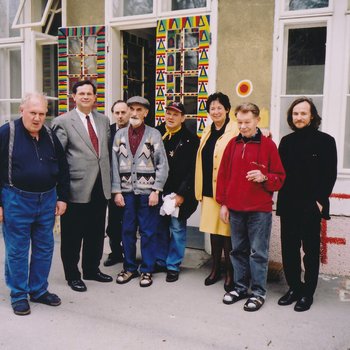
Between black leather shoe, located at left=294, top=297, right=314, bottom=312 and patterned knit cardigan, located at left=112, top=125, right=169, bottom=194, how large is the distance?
1582 millimetres

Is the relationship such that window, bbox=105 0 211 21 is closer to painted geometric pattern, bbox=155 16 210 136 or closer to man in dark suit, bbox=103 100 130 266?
painted geometric pattern, bbox=155 16 210 136

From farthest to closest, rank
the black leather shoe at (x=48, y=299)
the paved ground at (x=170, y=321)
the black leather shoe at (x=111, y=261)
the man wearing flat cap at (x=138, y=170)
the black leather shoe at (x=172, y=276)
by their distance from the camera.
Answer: the black leather shoe at (x=111, y=261) → the black leather shoe at (x=172, y=276) → the man wearing flat cap at (x=138, y=170) → the black leather shoe at (x=48, y=299) → the paved ground at (x=170, y=321)

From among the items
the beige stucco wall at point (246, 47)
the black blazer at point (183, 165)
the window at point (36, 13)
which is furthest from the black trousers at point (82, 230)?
the window at point (36, 13)

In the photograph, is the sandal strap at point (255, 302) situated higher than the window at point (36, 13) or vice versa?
the window at point (36, 13)

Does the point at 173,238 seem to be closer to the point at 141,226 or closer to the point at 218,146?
the point at 141,226

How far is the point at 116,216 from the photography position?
4.99m

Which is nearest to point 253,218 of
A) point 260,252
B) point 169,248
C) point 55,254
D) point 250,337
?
point 260,252

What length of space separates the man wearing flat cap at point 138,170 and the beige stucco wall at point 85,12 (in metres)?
2.46

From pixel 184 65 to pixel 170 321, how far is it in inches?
130

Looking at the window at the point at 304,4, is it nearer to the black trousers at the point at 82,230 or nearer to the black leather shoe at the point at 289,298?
the black trousers at the point at 82,230

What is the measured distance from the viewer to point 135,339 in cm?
331

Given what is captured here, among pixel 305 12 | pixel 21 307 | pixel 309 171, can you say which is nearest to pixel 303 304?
pixel 309 171

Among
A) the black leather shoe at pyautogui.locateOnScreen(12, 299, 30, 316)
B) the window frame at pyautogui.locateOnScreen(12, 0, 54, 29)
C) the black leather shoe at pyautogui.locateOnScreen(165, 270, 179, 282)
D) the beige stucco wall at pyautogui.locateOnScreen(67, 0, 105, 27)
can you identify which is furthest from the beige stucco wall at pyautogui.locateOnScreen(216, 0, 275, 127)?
the black leather shoe at pyautogui.locateOnScreen(12, 299, 30, 316)

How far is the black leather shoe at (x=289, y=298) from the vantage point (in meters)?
3.95
